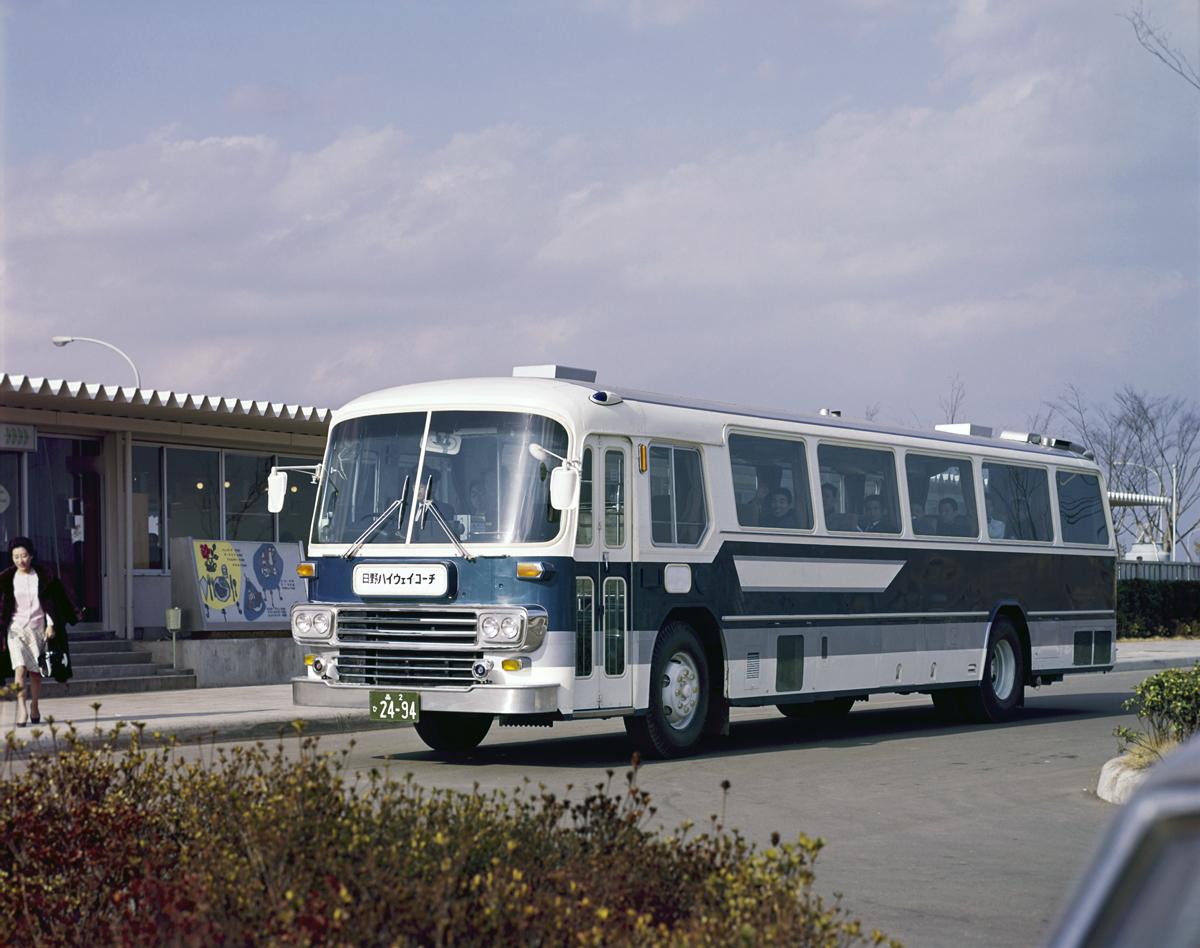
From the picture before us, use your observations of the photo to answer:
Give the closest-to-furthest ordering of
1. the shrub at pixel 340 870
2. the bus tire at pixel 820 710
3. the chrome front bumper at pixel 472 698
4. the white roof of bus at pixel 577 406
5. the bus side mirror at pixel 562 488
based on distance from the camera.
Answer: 1. the shrub at pixel 340 870
2. the chrome front bumper at pixel 472 698
3. the bus side mirror at pixel 562 488
4. the white roof of bus at pixel 577 406
5. the bus tire at pixel 820 710

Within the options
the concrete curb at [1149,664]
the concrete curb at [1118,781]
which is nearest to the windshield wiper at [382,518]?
the concrete curb at [1118,781]

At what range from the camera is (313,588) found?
14.4 m

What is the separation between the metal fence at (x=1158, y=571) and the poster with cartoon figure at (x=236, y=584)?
Answer: 25817 mm

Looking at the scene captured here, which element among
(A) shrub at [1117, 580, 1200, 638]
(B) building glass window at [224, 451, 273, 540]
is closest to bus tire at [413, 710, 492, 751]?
(B) building glass window at [224, 451, 273, 540]

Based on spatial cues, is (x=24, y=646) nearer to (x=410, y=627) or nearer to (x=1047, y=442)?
(x=410, y=627)

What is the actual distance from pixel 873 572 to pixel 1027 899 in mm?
8724

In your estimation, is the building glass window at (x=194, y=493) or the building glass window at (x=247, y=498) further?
the building glass window at (x=247, y=498)

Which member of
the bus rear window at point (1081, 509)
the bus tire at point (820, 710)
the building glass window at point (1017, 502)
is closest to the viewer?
the building glass window at point (1017, 502)

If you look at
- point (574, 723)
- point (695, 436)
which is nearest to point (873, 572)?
point (695, 436)

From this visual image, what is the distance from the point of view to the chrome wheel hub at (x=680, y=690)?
564 inches

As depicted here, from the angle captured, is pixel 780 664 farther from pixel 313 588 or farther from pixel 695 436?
pixel 313 588

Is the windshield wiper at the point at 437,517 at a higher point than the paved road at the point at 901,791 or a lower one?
higher

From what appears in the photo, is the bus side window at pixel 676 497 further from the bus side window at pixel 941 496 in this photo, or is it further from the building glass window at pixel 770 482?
the bus side window at pixel 941 496

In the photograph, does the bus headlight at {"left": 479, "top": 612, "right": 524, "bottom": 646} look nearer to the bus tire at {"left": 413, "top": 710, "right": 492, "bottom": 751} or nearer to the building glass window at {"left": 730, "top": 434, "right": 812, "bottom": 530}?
the bus tire at {"left": 413, "top": 710, "right": 492, "bottom": 751}
